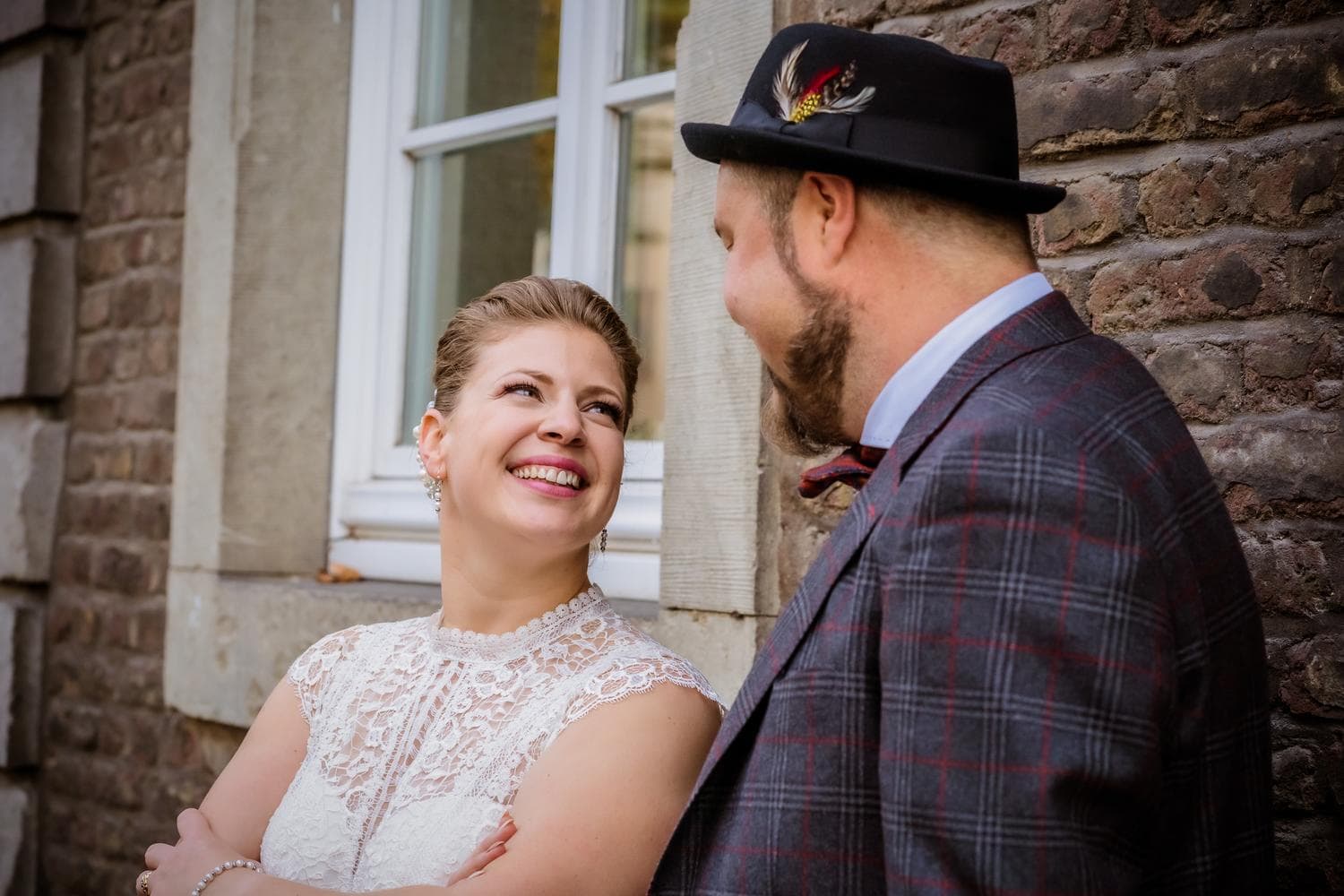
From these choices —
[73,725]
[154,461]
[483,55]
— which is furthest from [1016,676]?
[73,725]

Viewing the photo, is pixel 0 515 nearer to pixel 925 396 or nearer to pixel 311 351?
pixel 311 351

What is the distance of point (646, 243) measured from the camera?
3629mm

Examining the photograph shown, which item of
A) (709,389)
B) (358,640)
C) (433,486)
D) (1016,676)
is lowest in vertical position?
(358,640)

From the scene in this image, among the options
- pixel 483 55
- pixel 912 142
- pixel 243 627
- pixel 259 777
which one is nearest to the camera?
pixel 912 142

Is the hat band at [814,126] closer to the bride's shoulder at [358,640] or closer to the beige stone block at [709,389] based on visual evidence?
the beige stone block at [709,389]

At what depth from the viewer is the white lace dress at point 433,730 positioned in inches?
80.3

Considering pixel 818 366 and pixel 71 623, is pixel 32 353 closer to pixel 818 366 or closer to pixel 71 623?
pixel 71 623

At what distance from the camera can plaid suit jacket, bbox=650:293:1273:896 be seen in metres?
1.21

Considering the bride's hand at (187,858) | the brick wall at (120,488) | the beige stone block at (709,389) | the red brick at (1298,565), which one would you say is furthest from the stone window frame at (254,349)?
the red brick at (1298,565)

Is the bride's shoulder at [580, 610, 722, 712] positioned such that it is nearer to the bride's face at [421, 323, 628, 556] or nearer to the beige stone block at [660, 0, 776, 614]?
the bride's face at [421, 323, 628, 556]

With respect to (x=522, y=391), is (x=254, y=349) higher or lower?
higher

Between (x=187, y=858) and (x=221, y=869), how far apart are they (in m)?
0.08

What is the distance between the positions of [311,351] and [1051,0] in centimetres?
265

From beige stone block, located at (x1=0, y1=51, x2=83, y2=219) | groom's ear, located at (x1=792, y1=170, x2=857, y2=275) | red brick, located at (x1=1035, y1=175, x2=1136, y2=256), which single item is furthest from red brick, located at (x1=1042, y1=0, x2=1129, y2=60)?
beige stone block, located at (x1=0, y1=51, x2=83, y2=219)
